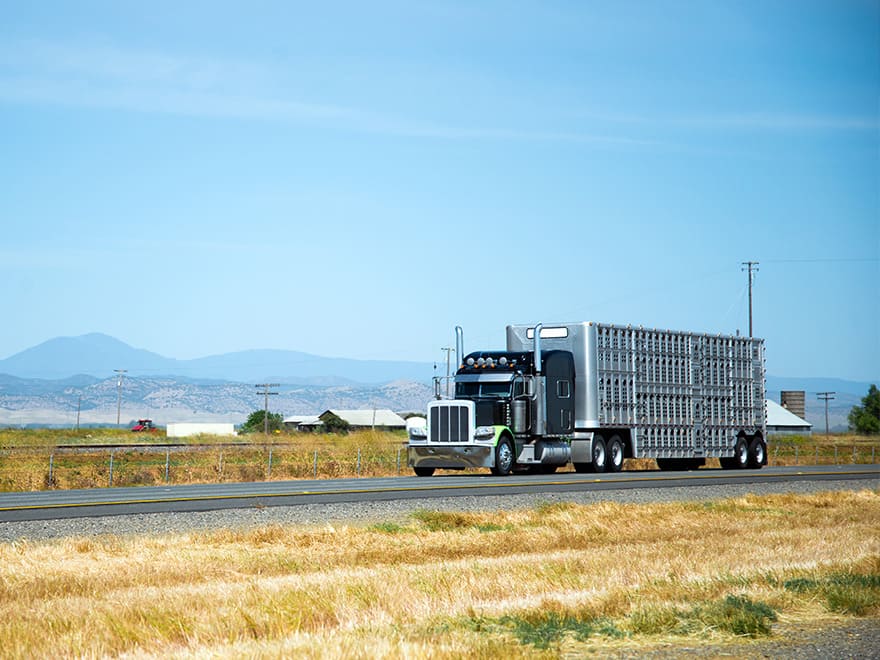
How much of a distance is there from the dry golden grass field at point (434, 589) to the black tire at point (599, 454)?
60.7 feet

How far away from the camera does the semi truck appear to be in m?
36.7

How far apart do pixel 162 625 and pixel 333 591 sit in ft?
7.16

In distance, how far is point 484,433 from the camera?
36.2m

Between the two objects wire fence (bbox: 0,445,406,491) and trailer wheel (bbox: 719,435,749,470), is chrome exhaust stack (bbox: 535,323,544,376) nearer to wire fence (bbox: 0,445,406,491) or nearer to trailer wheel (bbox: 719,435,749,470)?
wire fence (bbox: 0,445,406,491)

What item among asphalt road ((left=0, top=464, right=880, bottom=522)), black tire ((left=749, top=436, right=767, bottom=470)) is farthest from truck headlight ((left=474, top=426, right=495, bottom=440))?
black tire ((left=749, top=436, right=767, bottom=470))

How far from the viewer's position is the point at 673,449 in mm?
41219

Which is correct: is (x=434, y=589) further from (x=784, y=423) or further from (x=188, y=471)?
(x=784, y=423)

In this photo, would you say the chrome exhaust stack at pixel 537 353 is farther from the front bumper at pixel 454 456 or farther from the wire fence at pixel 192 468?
the wire fence at pixel 192 468

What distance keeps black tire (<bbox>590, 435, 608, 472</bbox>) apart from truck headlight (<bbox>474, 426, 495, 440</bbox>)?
12.9ft

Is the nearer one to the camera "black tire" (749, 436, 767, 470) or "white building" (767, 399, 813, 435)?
"black tire" (749, 436, 767, 470)

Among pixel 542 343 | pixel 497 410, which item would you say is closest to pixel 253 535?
pixel 497 410

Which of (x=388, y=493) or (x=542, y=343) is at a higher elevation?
(x=542, y=343)

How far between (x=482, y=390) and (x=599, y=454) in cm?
459

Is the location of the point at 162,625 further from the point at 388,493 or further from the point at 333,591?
the point at 388,493
